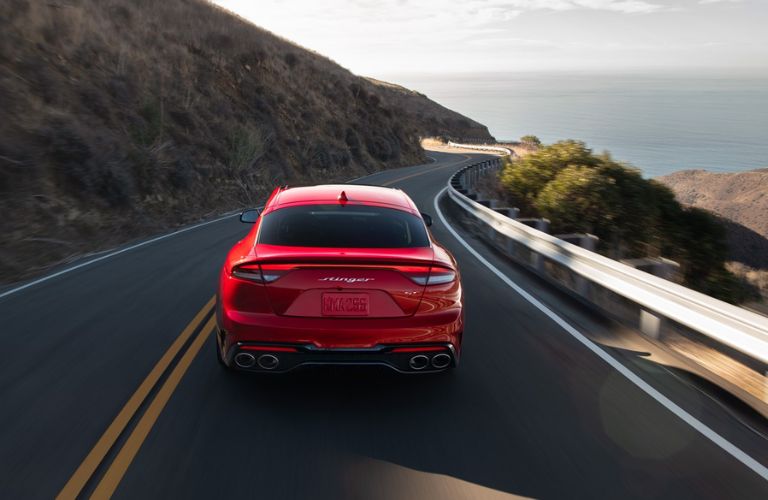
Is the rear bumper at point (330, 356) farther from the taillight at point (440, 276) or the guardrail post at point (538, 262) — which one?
the guardrail post at point (538, 262)

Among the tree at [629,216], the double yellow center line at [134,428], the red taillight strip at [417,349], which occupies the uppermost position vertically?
the red taillight strip at [417,349]

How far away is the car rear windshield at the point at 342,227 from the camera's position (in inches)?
205

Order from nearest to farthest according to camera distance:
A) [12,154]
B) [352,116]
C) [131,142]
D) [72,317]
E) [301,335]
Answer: [301,335] < [72,317] < [12,154] < [131,142] < [352,116]

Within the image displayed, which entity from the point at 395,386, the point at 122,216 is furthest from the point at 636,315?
the point at 122,216

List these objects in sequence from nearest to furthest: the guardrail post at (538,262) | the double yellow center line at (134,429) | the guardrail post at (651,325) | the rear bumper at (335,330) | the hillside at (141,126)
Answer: the double yellow center line at (134,429), the rear bumper at (335,330), the guardrail post at (651,325), the guardrail post at (538,262), the hillside at (141,126)

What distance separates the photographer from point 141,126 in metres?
22.2

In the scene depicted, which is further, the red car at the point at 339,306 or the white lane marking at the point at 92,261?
the white lane marking at the point at 92,261

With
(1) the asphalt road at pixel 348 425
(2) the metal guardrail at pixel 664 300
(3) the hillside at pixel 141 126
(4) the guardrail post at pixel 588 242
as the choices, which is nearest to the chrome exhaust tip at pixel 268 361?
(1) the asphalt road at pixel 348 425

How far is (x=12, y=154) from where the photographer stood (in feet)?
47.7

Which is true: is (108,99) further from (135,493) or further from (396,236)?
(135,493)

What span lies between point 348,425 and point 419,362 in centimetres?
69

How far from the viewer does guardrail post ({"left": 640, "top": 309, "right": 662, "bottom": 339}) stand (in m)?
7.14

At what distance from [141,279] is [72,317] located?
220cm

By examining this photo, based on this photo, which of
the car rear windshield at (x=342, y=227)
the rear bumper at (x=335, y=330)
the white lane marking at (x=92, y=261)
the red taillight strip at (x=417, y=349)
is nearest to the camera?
the rear bumper at (x=335, y=330)
